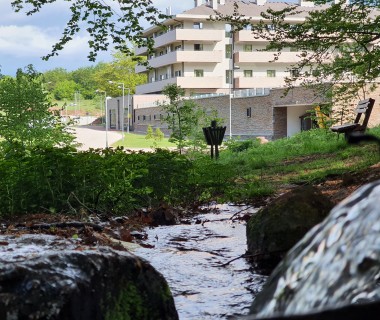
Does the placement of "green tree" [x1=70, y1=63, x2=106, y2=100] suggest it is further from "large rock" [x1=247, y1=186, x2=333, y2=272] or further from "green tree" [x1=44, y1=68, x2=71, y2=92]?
"large rock" [x1=247, y1=186, x2=333, y2=272]

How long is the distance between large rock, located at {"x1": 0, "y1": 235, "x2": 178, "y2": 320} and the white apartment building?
81.0 metres

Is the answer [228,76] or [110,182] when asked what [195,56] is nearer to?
[228,76]

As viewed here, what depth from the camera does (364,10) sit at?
13.9m

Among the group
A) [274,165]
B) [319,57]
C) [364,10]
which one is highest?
[364,10]

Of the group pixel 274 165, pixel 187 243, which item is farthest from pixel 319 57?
pixel 187 243

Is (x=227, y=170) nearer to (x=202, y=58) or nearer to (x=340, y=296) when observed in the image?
(x=340, y=296)

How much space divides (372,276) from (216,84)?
286ft

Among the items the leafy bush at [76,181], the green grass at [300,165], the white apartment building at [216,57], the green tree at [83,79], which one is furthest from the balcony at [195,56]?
the leafy bush at [76,181]

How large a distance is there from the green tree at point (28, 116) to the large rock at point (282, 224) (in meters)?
11.6

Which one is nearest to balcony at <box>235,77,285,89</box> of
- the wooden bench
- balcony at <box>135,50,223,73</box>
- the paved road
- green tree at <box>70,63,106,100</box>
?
balcony at <box>135,50,223,73</box>

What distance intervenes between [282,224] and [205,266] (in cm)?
87

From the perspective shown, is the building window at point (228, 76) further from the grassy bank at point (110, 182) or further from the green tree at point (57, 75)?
the green tree at point (57, 75)

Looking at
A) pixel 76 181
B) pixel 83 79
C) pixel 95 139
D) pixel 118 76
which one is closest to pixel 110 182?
pixel 76 181

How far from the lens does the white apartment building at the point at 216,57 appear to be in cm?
8562
